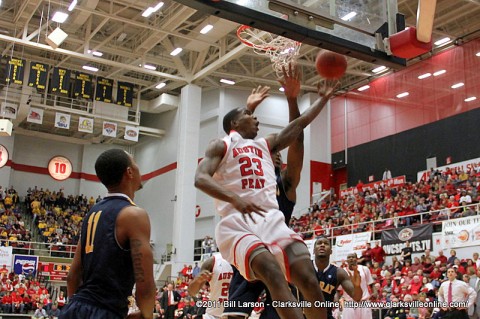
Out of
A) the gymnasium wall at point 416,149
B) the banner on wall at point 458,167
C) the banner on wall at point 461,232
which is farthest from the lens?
the gymnasium wall at point 416,149

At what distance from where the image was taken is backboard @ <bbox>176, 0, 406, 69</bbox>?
512cm

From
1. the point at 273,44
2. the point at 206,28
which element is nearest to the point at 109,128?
the point at 206,28

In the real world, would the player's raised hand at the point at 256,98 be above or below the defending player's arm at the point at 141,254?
above

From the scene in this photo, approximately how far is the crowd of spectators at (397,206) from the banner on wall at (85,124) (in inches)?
393

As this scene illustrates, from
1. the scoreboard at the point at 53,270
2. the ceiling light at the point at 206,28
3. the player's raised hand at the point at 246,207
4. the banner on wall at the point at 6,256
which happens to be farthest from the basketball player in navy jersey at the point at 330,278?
the scoreboard at the point at 53,270

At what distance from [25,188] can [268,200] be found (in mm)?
29538

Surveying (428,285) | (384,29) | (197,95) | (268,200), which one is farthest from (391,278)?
(197,95)

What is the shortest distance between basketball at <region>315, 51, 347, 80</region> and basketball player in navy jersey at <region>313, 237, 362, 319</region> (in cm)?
221

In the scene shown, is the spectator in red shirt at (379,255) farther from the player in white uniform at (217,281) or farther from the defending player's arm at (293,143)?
the defending player's arm at (293,143)

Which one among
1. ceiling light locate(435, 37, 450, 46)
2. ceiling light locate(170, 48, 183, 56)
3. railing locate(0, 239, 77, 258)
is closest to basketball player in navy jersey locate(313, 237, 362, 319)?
ceiling light locate(170, 48, 183, 56)

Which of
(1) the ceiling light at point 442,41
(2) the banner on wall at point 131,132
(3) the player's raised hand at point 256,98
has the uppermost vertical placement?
(1) the ceiling light at point 442,41

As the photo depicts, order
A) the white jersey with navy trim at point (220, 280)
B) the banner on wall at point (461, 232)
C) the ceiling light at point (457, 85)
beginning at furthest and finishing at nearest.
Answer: the ceiling light at point (457, 85) < the banner on wall at point (461, 232) < the white jersey with navy trim at point (220, 280)

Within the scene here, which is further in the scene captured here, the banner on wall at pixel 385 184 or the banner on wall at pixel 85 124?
the banner on wall at pixel 85 124

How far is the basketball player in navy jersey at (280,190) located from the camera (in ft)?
16.5
